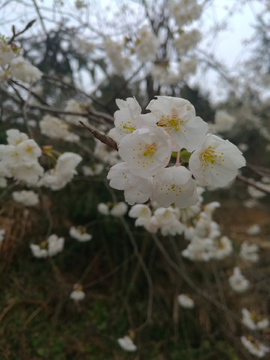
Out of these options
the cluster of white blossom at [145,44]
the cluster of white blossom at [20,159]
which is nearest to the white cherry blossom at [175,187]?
the cluster of white blossom at [20,159]

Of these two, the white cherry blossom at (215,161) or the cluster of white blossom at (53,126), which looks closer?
the white cherry blossom at (215,161)

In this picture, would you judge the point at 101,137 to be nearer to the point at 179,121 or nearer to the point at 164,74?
the point at 179,121

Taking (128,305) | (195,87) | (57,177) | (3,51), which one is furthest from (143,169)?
(195,87)

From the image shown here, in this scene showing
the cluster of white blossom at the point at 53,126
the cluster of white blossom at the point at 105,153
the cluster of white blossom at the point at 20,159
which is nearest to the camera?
the cluster of white blossom at the point at 20,159

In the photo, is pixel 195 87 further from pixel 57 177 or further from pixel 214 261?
pixel 57 177

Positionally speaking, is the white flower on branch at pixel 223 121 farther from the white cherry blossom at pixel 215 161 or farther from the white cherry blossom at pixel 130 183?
the white cherry blossom at pixel 130 183

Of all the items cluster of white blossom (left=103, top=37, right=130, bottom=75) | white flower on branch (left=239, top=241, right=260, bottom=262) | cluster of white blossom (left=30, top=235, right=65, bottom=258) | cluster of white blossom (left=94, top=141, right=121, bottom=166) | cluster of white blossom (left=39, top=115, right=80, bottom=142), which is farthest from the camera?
white flower on branch (left=239, top=241, right=260, bottom=262)

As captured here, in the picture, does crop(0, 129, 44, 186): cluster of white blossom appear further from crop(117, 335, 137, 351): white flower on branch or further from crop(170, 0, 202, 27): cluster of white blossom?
crop(170, 0, 202, 27): cluster of white blossom

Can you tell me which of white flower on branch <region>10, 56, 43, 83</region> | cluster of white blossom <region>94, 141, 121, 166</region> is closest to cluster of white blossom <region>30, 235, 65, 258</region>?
cluster of white blossom <region>94, 141, 121, 166</region>
